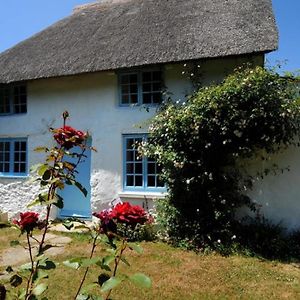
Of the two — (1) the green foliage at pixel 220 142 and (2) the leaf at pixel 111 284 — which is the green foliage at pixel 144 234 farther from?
(2) the leaf at pixel 111 284

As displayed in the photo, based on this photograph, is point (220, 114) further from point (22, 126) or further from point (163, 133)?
point (22, 126)

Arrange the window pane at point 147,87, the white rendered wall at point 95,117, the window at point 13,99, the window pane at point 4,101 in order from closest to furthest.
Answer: the white rendered wall at point 95,117 → the window pane at point 147,87 → the window at point 13,99 → the window pane at point 4,101

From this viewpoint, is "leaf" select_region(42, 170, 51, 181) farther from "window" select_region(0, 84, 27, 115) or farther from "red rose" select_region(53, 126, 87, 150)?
"window" select_region(0, 84, 27, 115)

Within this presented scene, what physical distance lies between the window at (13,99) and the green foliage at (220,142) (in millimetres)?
5004

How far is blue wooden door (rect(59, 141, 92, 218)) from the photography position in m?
9.88

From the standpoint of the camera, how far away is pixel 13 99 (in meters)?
11.0

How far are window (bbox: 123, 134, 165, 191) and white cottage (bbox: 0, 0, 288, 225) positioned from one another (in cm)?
3

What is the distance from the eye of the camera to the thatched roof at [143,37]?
8297 mm

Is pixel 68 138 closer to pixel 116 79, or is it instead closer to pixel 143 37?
pixel 116 79

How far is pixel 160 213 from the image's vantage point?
808 centimetres

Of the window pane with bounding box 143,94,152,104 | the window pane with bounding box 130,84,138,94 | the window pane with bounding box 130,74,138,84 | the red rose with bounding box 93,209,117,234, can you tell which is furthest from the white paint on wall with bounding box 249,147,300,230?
the red rose with bounding box 93,209,117,234

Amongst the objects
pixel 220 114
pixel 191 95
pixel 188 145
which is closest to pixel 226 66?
pixel 191 95

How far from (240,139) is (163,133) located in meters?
1.70

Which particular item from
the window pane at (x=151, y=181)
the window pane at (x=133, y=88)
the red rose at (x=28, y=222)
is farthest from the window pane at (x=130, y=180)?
the red rose at (x=28, y=222)
